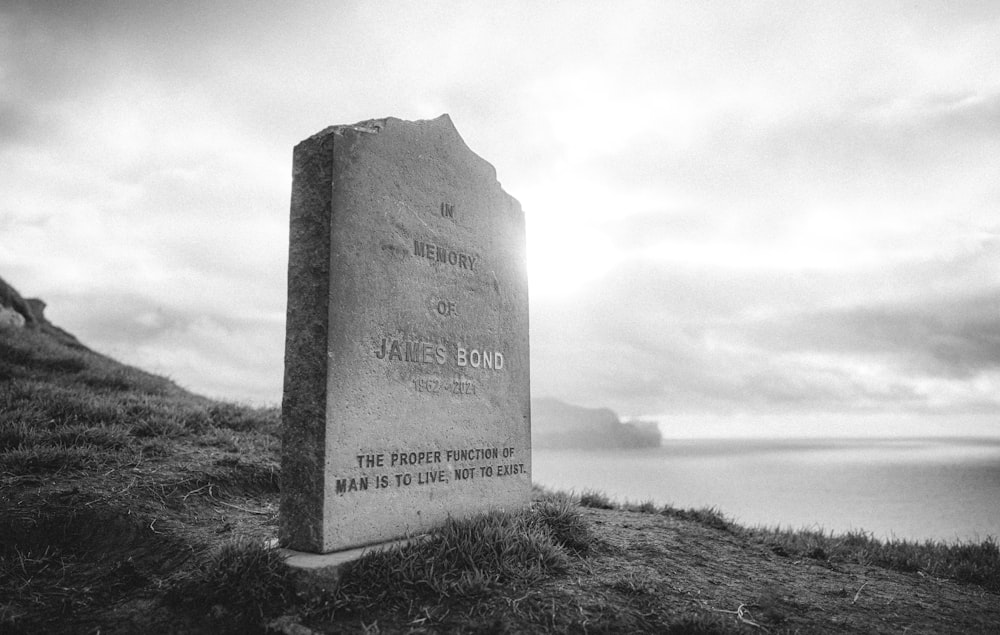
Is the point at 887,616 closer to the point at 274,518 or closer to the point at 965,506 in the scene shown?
the point at 274,518

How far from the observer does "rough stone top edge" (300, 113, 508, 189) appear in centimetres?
437

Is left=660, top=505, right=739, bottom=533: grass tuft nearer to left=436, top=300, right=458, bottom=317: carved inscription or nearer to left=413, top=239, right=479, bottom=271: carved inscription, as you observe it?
left=436, top=300, right=458, bottom=317: carved inscription

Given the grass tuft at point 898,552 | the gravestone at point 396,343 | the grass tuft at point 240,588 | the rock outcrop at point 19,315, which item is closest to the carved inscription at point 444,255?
the gravestone at point 396,343

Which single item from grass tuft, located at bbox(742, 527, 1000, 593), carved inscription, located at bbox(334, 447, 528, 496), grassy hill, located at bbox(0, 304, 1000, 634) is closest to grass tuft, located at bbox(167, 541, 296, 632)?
grassy hill, located at bbox(0, 304, 1000, 634)

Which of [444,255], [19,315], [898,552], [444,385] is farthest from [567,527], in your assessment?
[19,315]

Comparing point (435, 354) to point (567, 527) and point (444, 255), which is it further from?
point (567, 527)

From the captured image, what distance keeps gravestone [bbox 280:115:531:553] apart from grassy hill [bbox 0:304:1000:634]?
44 cm

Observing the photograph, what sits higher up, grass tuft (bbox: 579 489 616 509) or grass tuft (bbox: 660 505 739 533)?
grass tuft (bbox: 579 489 616 509)

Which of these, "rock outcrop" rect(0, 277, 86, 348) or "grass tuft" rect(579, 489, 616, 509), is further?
"rock outcrop" rect(0, 277, 86, 348)

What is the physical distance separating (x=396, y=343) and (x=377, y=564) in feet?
4.95

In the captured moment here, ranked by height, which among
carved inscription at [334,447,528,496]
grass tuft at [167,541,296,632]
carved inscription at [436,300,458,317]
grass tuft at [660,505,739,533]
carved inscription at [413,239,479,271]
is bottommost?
grass tuft at [660,505,739,533]

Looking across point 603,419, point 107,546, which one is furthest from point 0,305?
point 603,419

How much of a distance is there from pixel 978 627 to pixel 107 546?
612cm

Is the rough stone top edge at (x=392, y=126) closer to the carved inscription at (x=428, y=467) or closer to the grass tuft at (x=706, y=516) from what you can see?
the carved inscription at (x=428, y=467)
